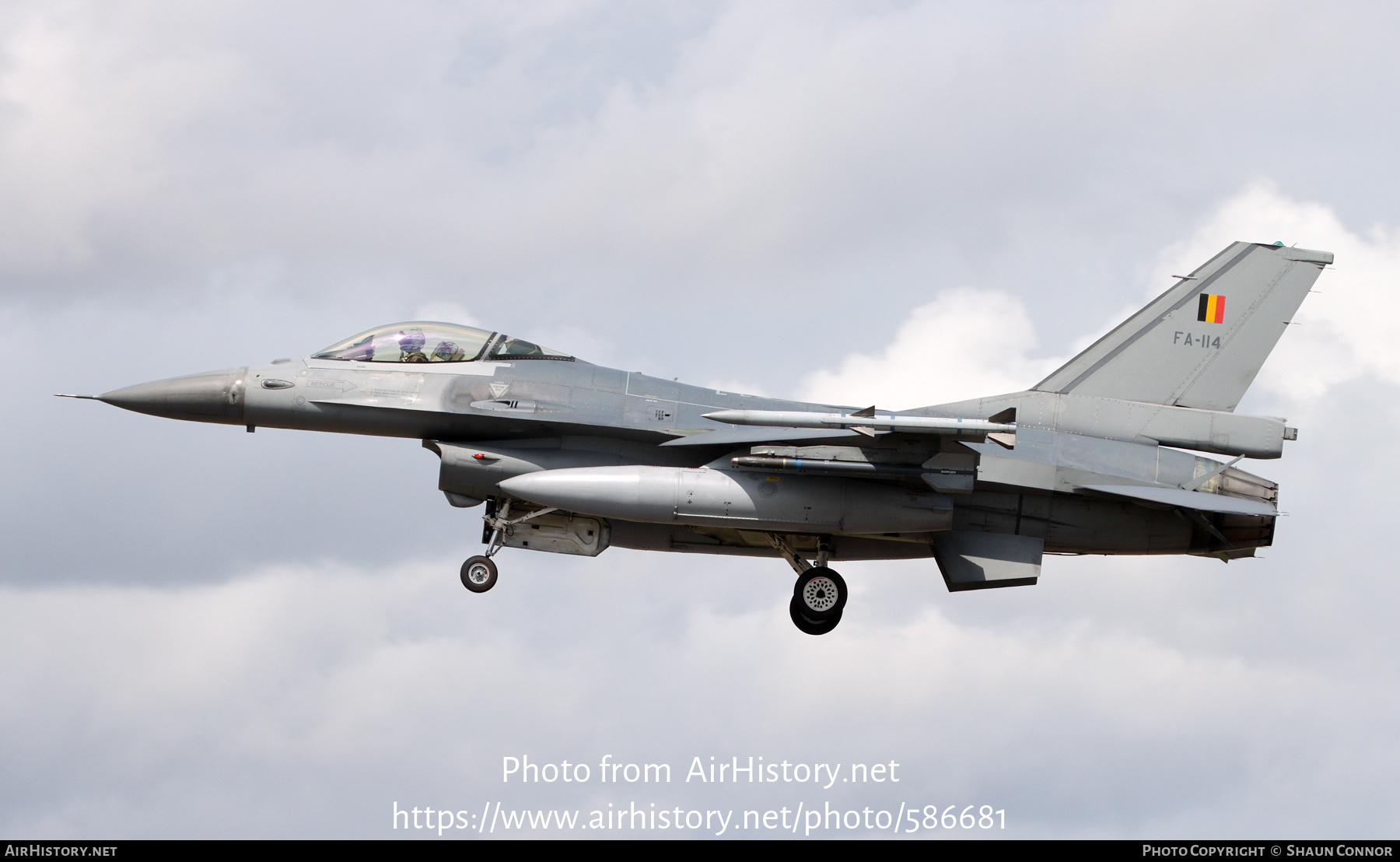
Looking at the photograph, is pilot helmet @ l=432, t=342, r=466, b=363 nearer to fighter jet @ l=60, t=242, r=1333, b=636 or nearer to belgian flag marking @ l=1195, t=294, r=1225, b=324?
fighter jet @ l=60, t=242, r=1333, b=636

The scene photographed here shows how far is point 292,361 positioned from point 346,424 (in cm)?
110

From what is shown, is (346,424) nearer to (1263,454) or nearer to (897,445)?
(897,445)

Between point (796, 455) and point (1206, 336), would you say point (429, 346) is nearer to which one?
point (796, 455)

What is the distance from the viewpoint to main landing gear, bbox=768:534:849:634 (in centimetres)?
1973

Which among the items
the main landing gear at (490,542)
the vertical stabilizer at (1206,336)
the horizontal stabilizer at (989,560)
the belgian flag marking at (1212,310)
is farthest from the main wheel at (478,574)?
the belgian flag marking at (1212,310)

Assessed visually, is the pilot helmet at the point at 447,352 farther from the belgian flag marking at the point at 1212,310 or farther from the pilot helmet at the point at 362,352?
the belgian flag marking at the point at 1212,310

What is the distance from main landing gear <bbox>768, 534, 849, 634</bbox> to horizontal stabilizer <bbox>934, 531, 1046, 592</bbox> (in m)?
1.46

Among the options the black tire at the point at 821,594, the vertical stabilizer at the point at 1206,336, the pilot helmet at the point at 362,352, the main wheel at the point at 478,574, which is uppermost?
the vertical stabilizer at the point at 1206,336

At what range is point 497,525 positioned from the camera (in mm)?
19375

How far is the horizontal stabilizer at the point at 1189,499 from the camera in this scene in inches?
746

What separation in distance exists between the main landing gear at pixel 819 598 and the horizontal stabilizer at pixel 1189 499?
11.3ft

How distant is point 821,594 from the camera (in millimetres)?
19734

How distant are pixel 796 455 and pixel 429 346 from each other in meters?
5.04
